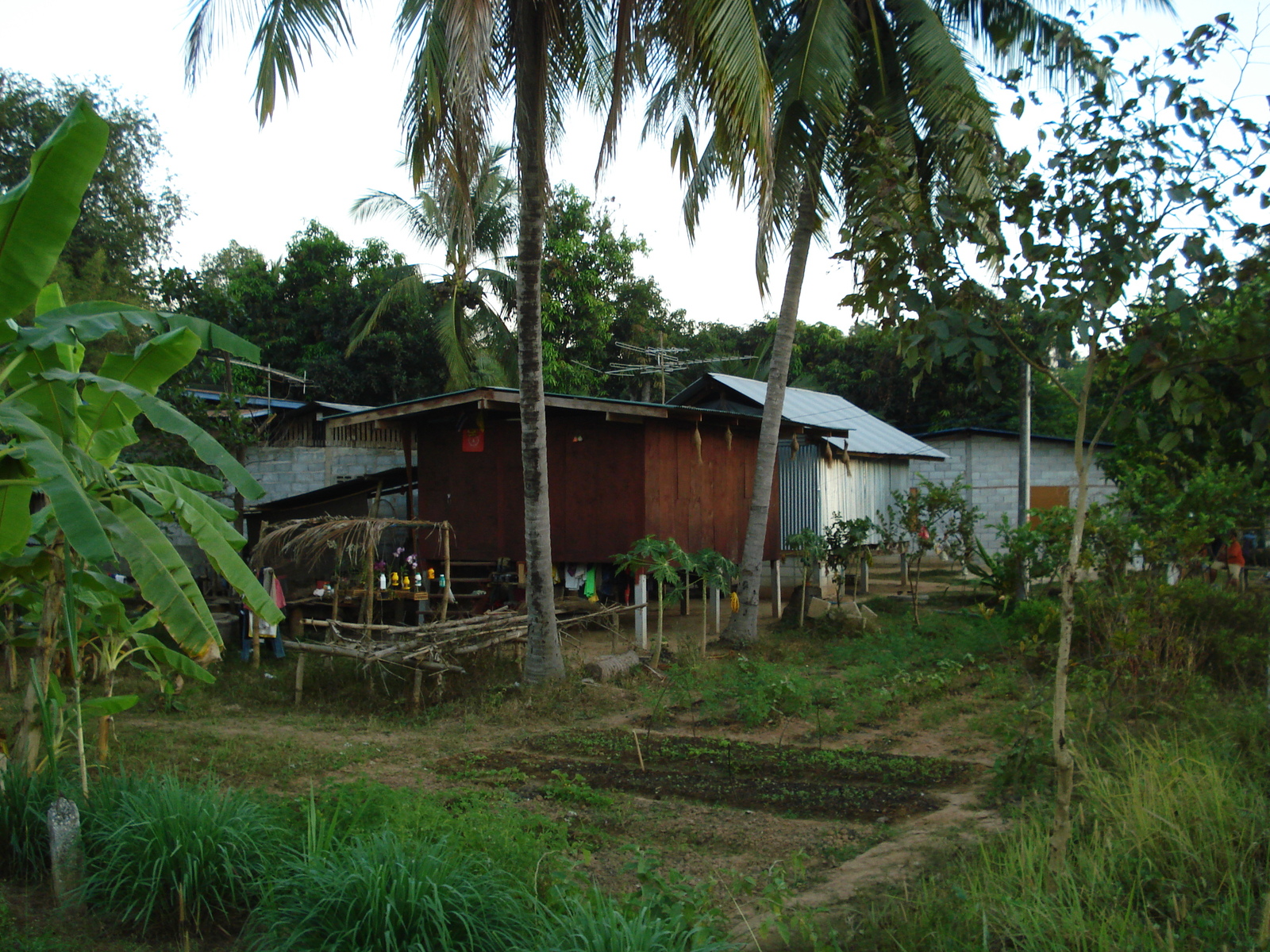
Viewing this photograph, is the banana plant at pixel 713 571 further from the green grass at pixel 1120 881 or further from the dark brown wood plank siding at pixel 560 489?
the green grass at pixel 1120 881

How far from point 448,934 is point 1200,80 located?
4.66 meters

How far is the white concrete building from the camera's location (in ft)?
75.3

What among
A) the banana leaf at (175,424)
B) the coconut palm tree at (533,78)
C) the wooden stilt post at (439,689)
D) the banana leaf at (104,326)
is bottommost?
the wooden stilt post at (439,689)

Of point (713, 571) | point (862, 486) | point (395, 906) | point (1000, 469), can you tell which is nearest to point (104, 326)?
point (395, 906)

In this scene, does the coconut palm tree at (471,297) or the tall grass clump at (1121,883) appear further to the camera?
the coconut palm tree at (471,297)

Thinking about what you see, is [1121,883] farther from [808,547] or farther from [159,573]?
[808,547]

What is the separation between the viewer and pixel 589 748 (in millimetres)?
7348

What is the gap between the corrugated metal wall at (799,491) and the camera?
16.7 metres

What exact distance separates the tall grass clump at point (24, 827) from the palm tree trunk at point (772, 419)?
825 cm

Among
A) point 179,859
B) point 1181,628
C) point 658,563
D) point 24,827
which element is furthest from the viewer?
point 658,563

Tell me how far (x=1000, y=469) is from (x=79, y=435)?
73.1ft

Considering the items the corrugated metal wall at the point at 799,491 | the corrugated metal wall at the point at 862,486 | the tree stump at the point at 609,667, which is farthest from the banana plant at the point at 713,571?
the corrugated metal wall at the point at 862,486

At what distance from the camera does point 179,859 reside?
416cm

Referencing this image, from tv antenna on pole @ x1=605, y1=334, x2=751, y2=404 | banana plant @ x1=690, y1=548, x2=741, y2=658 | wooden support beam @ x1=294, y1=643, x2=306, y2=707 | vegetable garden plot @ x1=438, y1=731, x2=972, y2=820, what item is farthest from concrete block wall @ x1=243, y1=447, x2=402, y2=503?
vegetable garden plot @ x1=438, y1=731, x2=972, y2=820
